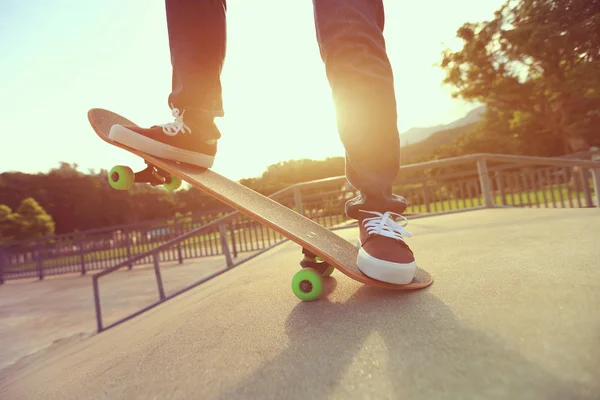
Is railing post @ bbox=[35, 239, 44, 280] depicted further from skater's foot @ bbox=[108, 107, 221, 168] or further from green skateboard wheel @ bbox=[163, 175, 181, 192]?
skater's foot @ bbox=[108, 107, 221, 168]

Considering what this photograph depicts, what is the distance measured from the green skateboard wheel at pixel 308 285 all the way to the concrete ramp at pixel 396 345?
0.13 ft

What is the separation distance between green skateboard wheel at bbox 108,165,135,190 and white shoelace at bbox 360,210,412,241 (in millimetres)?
1031

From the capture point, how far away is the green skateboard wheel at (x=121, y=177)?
4.80 ft

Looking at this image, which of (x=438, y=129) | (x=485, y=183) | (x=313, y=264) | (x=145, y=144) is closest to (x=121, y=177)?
(x=145, y=144)

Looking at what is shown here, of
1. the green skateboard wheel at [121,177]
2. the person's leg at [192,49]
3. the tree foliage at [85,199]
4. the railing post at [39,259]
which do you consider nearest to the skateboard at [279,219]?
the green skateboard wheel at [121,177]

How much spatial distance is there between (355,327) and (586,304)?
471mm

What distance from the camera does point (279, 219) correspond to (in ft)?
4.04

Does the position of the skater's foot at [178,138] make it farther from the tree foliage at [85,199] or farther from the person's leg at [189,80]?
the tree foliage at [85,199]

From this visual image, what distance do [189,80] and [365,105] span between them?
81cm

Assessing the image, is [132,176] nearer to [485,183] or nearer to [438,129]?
[485,183]

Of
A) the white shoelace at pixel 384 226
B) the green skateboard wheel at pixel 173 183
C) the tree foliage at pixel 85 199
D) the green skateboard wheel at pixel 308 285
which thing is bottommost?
the green skateboard wheel at pixel 308 285

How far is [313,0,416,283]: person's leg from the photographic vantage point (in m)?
1.06

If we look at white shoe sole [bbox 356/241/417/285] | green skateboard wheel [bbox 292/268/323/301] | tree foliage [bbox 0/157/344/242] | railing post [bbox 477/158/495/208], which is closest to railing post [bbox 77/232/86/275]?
railing post [bbox 477/158/495/208]

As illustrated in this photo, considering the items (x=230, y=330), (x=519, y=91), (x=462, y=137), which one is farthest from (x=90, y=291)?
(x=462, y=137)
